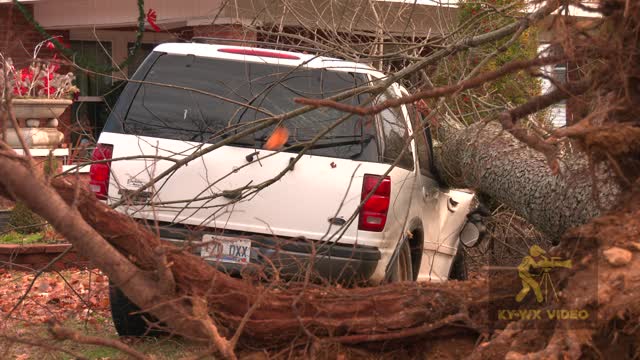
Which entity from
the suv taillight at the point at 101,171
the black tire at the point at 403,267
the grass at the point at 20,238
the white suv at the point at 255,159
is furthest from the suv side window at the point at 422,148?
the grass at the point at 20,238

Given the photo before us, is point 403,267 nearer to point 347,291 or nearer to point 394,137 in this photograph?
point 394,137

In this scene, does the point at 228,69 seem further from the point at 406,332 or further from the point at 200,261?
the point at 406,332

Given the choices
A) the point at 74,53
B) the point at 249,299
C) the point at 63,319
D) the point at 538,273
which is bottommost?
the point at 63,319

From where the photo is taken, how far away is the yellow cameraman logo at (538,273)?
3939mm

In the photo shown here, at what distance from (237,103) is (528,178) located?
6.92 ft

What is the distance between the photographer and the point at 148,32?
16203 millimetres

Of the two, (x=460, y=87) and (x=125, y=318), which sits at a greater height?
(x=460, y=87)

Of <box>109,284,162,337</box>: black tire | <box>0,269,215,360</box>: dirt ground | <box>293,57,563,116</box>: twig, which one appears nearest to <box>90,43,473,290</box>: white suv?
<box>109,284,162,337</box>: black tire

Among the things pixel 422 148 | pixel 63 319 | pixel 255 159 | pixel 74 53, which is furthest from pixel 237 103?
pixel 74 53

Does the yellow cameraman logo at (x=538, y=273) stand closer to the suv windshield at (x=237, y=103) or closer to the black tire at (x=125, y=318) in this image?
the suv windshield at (x=237, y=103)

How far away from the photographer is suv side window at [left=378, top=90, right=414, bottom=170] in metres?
6.21

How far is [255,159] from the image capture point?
588 centimetres

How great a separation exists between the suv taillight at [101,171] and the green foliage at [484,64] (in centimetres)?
254

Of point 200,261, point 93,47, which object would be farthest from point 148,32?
point 200,261
